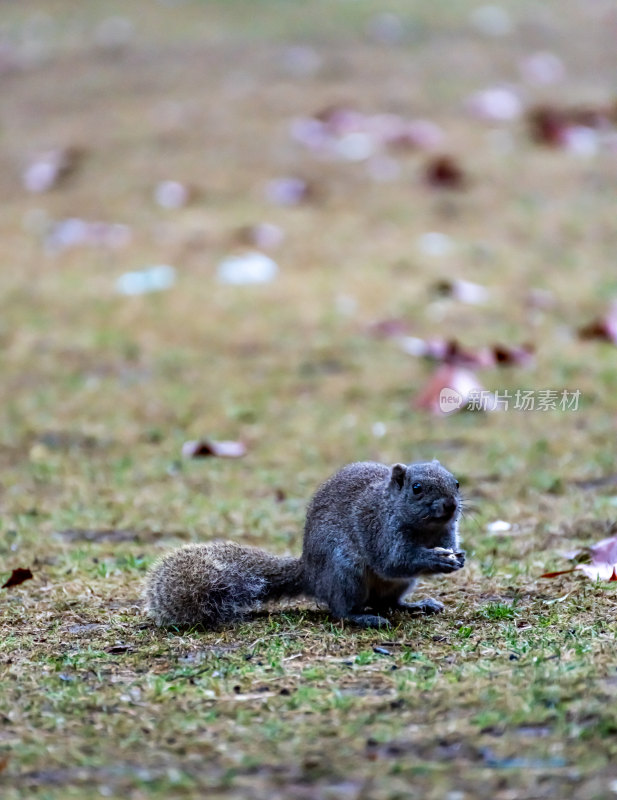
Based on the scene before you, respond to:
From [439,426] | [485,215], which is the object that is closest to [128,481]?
[439,426]

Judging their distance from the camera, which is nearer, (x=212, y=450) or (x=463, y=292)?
(x=212, y=450)

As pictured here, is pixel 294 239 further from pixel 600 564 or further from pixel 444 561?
pixel 444 561

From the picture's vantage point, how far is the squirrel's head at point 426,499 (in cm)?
422

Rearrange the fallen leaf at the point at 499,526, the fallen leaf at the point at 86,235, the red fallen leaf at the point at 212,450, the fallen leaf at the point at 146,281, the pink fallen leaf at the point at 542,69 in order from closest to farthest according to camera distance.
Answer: the fallen leaf at the point at 499,526 < the red fallen leaf at the point at 212,450 < the fallen leaf at the point at 146,281 < the fallen leaf at the point at 86,235 < the pink fallen leaf at the point at 542,69

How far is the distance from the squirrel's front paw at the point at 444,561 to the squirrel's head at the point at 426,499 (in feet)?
0.35

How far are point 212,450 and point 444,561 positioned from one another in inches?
100

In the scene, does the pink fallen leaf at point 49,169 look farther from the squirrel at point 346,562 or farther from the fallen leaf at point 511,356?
the squirrel at point 346,562

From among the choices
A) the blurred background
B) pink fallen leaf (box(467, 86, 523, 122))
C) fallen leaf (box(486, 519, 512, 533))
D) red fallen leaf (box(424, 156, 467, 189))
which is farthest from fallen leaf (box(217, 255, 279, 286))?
fallen leaf (box(486, 519, 512, 533))

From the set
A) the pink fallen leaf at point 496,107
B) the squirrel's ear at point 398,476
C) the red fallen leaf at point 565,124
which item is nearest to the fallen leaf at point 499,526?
the squirrel's ear at point 398,476

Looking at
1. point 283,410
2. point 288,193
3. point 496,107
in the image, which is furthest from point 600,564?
point 496,107

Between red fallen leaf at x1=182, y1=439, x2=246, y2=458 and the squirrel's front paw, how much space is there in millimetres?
2491

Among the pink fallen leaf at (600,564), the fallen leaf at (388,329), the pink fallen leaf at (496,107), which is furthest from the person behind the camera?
the pink fallen leaf at (496,107)

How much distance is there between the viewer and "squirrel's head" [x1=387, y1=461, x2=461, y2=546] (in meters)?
4.22

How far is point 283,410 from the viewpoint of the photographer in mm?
7188
